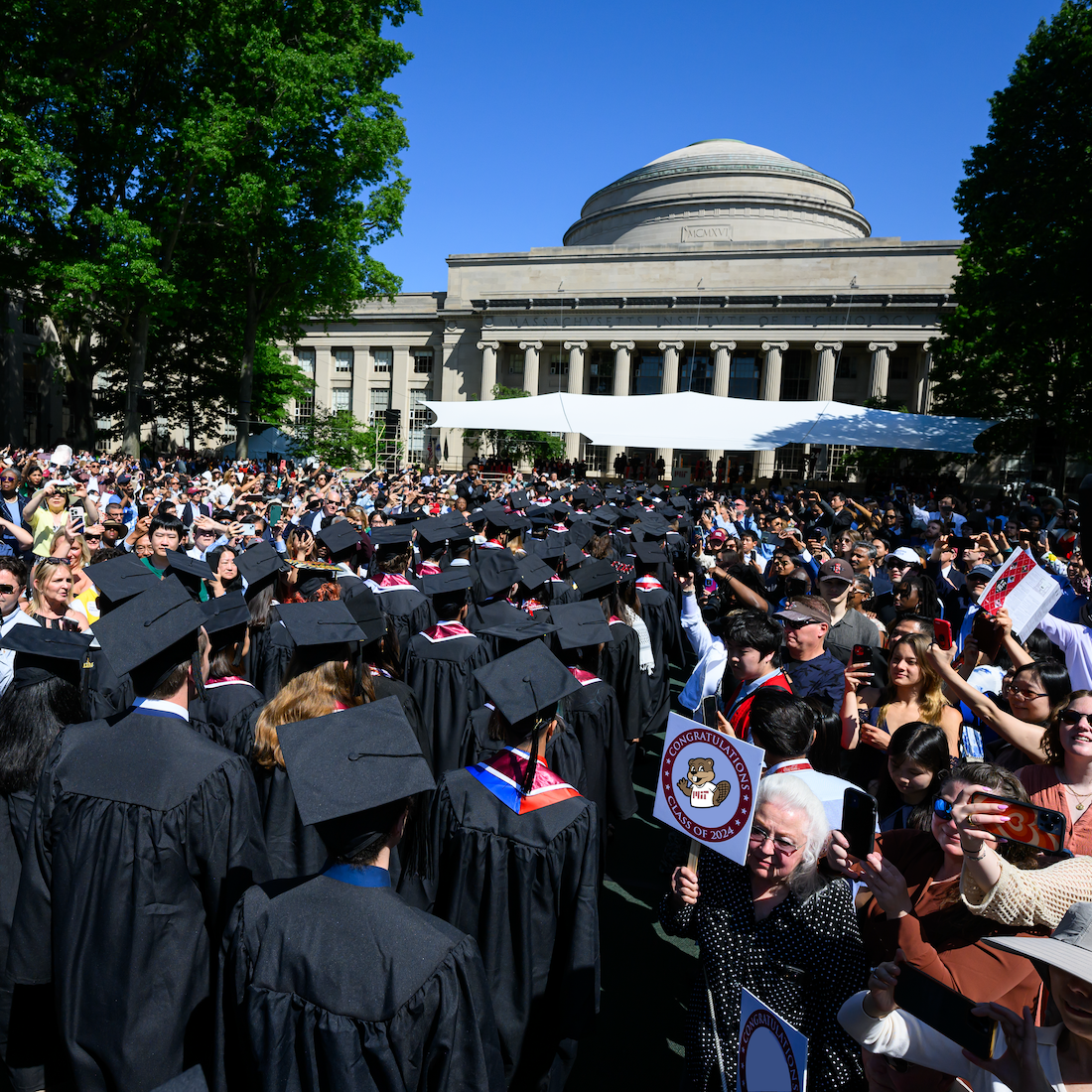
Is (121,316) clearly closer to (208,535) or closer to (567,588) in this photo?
(208,535)

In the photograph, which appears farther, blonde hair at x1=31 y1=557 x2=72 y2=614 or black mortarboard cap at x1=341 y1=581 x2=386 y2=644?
blonde hair at x1=31 y1=557 x2=72 y2=614

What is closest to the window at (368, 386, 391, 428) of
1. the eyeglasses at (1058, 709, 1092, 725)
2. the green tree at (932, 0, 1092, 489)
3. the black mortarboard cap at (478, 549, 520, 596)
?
the green tree at (932, 0, 1092, 489)

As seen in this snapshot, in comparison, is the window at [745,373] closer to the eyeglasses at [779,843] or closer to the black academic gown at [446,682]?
the black academic gown at [446,682]

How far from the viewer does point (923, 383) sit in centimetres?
4366

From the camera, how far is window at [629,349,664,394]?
167ft

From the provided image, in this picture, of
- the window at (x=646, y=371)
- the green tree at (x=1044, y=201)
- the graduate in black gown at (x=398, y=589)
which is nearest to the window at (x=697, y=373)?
the window at (x=646, y=371)

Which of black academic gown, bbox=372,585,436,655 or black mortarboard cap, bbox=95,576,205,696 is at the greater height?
black mortarboard cap, bbox=95,576,205,696

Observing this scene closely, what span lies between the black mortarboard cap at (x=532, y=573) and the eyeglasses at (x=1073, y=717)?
3791 mm

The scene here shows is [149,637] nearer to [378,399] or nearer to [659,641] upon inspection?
[659,641]

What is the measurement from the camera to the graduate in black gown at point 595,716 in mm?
4484

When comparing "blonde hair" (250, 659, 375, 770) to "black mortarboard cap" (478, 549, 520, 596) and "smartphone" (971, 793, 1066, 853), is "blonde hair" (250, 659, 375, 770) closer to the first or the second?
"smartphone" (971, 793, 1066, 853)

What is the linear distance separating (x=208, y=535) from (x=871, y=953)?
7591 mm

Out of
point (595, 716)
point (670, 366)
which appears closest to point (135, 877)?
point (595, 716)

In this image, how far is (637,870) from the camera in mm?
5258
